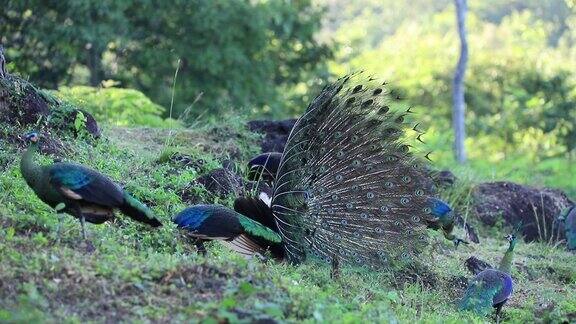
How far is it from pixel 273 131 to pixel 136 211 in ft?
19.4

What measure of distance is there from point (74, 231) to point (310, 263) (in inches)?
89.8

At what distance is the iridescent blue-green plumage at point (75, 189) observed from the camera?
747cm

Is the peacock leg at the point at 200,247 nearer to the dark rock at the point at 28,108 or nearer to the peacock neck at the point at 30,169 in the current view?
the peacock neck at the point at 30,169

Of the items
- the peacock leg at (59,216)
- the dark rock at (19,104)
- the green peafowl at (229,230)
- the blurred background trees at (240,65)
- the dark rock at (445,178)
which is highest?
the blurred background trees at (240,65)

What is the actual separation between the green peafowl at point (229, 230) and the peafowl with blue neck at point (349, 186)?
0.43m

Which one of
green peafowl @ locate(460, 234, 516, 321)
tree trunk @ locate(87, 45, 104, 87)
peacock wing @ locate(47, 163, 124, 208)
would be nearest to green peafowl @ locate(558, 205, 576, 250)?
green peafowl @ locate(460, 234, 516, 321)

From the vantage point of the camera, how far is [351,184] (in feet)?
30.8

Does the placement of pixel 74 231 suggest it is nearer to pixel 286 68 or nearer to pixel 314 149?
pixel 314 149

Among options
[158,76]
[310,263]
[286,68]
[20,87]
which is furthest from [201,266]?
[286,68]

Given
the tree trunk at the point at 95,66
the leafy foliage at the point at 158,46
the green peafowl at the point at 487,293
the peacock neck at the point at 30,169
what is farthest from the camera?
the tree trunk at the point at 95,66

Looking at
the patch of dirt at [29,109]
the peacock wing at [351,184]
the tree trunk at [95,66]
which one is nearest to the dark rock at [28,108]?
the patch of dirt at [29,109]

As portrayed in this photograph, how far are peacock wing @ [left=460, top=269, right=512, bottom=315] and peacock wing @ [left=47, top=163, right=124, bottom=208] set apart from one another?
10.5ft

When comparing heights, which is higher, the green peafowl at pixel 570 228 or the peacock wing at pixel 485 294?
the green peafowl at pixel 570 228

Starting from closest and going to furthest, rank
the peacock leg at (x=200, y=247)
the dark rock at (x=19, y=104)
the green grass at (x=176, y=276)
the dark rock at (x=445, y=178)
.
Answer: the green grass at (x=176, y=276) < the peacock leg at (x=200, y=247) < the dark rock at (x=19, y=104) < the dark rock at (x=445, y=178)
